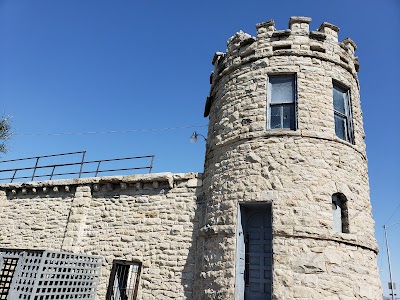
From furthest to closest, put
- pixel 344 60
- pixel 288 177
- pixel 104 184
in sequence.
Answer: pixel 104 184 < pixel 344 60 < pixel 288 177

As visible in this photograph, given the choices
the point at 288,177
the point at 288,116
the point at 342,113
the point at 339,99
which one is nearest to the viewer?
the point at 288,177

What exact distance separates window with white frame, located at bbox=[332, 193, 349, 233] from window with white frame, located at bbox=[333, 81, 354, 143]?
1884 millimetres

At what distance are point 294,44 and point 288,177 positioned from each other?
4017mm

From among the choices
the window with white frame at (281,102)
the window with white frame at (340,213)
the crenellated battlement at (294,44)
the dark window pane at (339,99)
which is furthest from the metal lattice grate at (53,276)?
the dark window pane at (339,99)

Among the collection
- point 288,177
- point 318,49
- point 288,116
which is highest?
point 318,49

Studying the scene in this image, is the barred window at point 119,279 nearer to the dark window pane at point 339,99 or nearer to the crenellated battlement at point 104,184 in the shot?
the crenellated battlement at point 104,184

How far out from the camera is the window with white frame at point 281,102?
8047mm

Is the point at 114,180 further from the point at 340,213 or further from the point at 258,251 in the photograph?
the point at 340,213

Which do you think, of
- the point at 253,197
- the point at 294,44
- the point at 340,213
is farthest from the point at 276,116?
the point at 340,213

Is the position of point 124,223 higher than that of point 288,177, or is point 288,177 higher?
point 288,177

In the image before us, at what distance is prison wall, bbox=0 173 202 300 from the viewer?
8594 mm

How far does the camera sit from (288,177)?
23.7 ft

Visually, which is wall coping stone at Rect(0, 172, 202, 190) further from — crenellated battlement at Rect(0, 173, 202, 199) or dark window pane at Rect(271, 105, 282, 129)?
dark window pane at Rect(271, 105, 282, 129)

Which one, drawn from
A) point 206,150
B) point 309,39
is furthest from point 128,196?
point 309,39
